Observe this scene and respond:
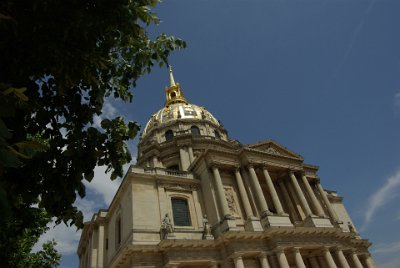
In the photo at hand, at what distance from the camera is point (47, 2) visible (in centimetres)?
486

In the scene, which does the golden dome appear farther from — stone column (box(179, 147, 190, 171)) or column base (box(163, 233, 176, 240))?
column base (box(163, 233, 176, 240))

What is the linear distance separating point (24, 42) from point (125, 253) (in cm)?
1642

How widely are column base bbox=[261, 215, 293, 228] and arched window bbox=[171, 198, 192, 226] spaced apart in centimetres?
534

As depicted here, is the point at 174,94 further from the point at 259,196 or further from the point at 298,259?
the point at 298,259

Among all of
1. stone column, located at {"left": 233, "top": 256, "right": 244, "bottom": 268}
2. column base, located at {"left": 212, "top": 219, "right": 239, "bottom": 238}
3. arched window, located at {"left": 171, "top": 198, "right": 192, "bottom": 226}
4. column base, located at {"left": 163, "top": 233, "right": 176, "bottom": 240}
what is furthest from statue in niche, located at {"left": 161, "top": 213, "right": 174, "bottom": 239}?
stone column, located at {"left": 233, "top": 256, "right": 244, "bottom": 268}

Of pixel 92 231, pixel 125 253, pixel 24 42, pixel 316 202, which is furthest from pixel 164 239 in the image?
pixel 24 42

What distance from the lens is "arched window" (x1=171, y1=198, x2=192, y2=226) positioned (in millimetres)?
22306

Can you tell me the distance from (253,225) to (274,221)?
1.56 metres

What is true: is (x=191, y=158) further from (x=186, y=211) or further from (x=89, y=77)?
(x=89, y=77)

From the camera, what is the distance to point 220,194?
872 inches

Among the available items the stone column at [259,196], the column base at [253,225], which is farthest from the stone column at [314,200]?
the column base at [253,225]

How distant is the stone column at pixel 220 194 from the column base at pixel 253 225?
1680 mm

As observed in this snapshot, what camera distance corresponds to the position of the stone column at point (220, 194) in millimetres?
21312

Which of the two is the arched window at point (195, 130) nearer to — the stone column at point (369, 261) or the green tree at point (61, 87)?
the stone column at point (369, 261)
